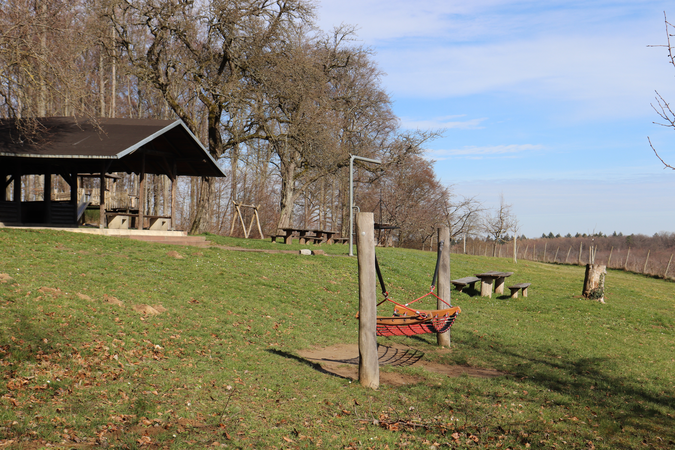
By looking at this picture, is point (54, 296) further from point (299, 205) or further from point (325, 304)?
point (299, 205)

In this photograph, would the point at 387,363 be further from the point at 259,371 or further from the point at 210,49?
the point at 210,49

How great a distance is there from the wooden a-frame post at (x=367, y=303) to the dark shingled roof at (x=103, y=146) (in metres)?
11.6

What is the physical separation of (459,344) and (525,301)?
6661 mm

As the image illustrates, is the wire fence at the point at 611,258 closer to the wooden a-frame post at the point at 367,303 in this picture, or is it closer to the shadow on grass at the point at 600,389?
the shadow on grass at the point at 600,389

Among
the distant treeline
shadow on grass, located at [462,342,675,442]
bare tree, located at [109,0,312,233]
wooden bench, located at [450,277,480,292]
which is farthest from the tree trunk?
shadow on grass, located at [462,342,675,442]

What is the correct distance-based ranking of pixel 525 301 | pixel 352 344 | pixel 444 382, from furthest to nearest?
pixel 525 301 < pixel 352 344 < pixel 444 382

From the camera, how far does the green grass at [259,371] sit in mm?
5234

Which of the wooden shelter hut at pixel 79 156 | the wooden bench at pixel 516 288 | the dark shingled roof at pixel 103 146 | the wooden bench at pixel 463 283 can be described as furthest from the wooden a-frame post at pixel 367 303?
the wooden shelter hut at pixel 79 156

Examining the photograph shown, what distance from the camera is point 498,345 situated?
10.3m

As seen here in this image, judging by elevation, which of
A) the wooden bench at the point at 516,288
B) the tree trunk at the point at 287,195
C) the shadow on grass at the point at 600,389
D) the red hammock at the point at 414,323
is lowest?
the shadow on grass at the point at 600,389

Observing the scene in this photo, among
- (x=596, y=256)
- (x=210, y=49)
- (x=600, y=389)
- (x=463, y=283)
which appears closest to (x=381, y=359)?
(x=600, y=389)

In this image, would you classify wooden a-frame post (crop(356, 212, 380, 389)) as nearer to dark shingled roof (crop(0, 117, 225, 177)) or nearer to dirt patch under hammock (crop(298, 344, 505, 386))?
dirt patch under hammock (crop(298, 344, 505, 386))

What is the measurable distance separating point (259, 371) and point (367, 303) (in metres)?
1.92

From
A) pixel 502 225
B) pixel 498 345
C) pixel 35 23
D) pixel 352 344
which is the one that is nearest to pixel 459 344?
pixel 498 345
